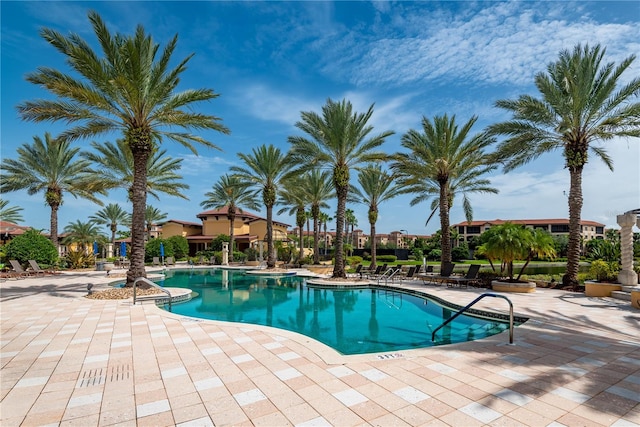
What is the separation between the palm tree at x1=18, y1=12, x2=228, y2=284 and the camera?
12.3m

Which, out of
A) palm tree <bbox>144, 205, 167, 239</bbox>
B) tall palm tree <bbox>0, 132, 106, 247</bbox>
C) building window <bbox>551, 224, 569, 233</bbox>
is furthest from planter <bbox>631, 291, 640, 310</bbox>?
building window <bbox>551, 224, 569, 233</bbox>

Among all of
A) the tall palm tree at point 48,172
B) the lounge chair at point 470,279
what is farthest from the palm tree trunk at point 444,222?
the tall palm tree at point 48,172

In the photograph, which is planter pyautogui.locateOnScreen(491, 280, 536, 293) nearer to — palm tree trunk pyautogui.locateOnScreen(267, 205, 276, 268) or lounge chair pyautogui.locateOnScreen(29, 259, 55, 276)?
palm tree trunk pyautogui.locateOnScreen(267, 205, 276, 268)

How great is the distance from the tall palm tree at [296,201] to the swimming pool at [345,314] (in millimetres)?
13387

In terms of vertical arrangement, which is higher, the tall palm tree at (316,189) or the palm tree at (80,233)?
the tall palm tree at (316,189)

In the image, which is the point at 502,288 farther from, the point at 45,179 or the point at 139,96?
the point at 45,179

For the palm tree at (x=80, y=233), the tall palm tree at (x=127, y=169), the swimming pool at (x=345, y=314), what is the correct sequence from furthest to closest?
the palm tree at (x=80, y=233)
the tall palm tree at (x=127, y=169)
the swimming pool at (x=345, y=314)

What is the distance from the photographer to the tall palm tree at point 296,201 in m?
30.6

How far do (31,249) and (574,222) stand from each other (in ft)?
104

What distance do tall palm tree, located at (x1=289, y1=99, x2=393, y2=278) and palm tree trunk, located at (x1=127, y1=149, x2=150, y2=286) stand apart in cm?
870

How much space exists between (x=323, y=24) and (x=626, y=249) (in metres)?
13.5

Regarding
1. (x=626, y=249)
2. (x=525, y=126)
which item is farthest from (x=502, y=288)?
(x=525, y=126)

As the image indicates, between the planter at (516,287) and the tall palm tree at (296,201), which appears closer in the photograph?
the planter at (516,287)

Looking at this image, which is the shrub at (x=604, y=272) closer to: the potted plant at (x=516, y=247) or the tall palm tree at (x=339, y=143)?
the potted plant at (x=516, y=247)
